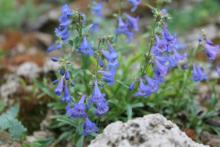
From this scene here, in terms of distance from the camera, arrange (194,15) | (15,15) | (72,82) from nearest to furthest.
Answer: (72,82), (194,15), (15,15)

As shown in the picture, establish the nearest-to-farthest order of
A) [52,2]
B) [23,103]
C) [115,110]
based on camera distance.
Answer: [115,110], [23,103], [52,2]

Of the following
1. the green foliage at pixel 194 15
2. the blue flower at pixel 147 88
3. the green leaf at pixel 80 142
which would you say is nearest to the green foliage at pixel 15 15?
the green foliage at pixel 194 15

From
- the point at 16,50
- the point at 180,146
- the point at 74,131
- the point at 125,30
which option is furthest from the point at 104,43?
the point at 16,50

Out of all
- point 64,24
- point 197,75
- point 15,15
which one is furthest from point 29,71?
point 15,15

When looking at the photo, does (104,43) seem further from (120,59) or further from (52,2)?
(52,2)

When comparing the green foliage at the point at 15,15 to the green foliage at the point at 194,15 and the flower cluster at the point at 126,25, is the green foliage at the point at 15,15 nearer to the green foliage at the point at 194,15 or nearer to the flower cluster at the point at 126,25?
the green foliage at the point at 194,15

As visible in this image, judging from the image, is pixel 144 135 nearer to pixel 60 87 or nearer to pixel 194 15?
pixel 60 87
